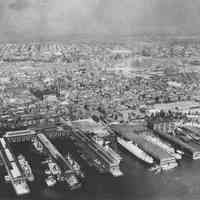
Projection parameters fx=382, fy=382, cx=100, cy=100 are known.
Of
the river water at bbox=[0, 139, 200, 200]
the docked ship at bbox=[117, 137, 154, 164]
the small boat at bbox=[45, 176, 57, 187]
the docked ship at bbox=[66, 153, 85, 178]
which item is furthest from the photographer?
the docked ship at bbox=[117, 137, 154, 164]

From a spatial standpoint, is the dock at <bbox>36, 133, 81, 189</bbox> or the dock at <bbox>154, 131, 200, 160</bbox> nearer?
the dock at <bbox>36, 133, 81, 189</bbox>

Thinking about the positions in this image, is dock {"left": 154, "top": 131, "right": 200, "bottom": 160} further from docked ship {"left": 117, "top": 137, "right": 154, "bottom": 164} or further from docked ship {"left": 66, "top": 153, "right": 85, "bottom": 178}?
docked ship {"left": 66, "top": 153, "right": 85, "bottom": 178}

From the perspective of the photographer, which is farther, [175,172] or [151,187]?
[175,172]

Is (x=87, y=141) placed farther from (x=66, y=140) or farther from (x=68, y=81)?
(x=68, y=81)

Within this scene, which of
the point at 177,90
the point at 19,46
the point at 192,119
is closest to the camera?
the point at 192,119

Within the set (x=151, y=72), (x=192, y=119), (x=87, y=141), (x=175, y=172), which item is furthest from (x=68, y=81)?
(x=175, y=172)
